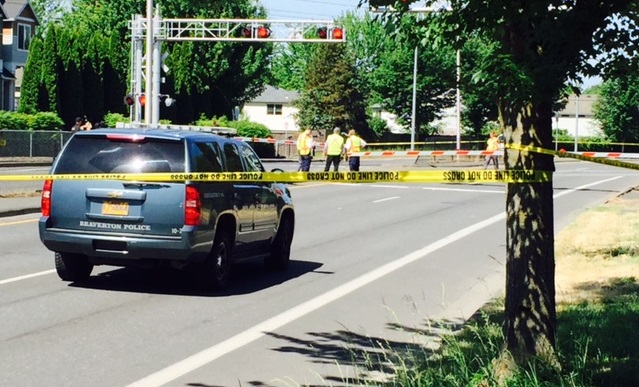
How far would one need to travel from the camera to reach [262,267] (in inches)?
565

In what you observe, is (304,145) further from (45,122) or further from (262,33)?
(45,122)

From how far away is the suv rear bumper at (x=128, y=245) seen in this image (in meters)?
11.3

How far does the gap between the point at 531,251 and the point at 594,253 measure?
27.3ft

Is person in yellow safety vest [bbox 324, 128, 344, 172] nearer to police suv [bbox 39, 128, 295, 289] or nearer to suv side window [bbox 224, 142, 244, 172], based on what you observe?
suv side window [bbox 224, 142, 244, 172]

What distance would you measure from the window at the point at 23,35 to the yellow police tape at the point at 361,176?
61244 mm

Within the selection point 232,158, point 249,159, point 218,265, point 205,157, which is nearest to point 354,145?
point 249,159

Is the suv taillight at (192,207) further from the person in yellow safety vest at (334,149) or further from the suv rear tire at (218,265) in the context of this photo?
the person in yellow safety vest at (334,149)

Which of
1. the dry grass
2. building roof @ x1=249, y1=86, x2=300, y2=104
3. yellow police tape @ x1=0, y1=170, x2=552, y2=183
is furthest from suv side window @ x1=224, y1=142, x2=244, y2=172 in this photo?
building roof @ x1=249, y1=86, x2=300, y2=104

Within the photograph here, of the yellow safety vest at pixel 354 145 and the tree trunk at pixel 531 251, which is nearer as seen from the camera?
the tree trunk at pixel 531 251

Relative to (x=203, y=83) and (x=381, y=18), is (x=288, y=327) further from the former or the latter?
(x=203, y=83)

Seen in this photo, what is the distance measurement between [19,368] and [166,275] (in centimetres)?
531

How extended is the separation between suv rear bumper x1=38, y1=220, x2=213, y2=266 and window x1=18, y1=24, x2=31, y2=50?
61188 mm

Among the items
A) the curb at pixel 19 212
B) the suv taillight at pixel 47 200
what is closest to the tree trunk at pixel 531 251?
the suv taillight at pixel 47 200

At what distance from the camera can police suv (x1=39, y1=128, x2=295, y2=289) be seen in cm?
1132
